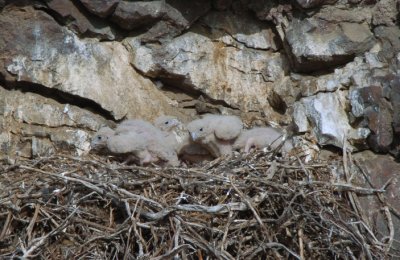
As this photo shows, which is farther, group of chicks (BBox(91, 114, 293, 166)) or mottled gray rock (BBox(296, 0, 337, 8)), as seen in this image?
mottled gray rock (BBox(296, 0, 337, 8))

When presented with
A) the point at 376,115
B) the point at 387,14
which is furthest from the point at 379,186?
the point at 387,14

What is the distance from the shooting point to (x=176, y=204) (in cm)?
572

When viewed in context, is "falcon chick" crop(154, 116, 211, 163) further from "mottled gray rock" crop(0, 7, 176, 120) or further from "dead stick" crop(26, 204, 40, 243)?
"dead stick" crop(26, 204, 40, 243)

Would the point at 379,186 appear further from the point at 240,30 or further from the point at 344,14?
the point at 240,30

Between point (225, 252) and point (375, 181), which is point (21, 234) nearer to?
point (225, 252)

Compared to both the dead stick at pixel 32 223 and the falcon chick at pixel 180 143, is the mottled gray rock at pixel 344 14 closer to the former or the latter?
the falcon chick at pixel 180 143

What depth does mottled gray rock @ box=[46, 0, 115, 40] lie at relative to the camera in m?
6.80

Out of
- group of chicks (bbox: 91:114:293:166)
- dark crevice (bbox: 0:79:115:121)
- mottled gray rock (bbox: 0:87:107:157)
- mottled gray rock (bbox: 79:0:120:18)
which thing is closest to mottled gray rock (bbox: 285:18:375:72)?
group of chicks (bbox: 91:114:293:166)

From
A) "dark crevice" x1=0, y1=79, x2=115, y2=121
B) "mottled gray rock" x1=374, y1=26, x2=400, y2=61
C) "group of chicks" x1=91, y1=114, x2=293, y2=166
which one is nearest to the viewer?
"group of chicks" x1=91, y1=114, x2=293, y2=166

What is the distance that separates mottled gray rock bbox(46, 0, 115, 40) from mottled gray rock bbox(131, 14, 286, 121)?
42 centimetres

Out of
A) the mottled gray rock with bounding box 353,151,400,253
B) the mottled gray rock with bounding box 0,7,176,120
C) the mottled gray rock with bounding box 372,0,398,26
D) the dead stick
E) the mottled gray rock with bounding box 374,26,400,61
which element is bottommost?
the dead stick

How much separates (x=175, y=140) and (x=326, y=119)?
104 cm

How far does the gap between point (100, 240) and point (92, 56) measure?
174 centimetres

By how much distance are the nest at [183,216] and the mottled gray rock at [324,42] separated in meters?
1.10
